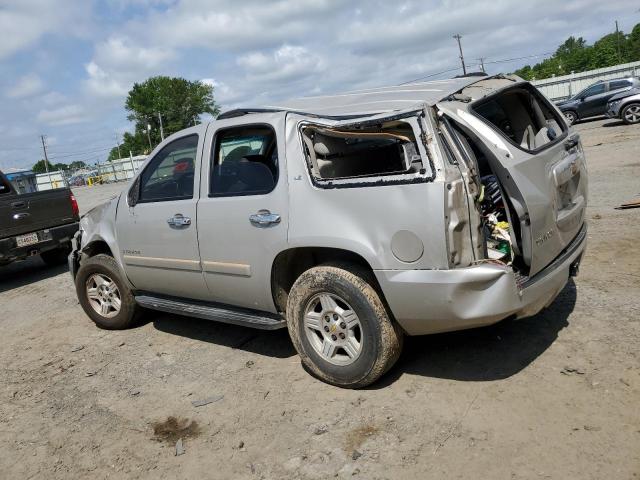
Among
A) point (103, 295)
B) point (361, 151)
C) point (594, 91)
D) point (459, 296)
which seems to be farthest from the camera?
point (594, 91)

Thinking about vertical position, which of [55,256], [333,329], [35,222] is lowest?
[333,329]

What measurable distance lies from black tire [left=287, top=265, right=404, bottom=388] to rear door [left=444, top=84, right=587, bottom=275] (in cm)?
95

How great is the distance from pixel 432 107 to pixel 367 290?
1.19 meters

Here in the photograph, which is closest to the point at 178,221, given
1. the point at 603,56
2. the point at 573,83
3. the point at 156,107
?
the point at 573,83

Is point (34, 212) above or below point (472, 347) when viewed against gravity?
above

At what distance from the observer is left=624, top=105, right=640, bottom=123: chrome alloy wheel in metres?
17.9

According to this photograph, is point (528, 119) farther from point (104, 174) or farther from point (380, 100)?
point (104, 174)

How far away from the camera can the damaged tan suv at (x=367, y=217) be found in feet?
10.5

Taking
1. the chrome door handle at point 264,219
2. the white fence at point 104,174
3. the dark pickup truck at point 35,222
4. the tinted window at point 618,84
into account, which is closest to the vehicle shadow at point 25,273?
the dark pickup truck at point 35,222

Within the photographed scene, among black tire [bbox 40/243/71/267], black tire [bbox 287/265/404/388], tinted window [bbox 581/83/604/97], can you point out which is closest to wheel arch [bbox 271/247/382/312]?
black tire [bbox 287/265/404/388]

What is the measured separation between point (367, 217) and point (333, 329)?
819mm

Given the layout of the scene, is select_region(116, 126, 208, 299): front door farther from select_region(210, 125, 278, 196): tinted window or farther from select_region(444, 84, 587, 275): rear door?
select_region(444, 84, 587, 275): rear door

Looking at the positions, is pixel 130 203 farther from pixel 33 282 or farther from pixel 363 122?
pixel 33 282

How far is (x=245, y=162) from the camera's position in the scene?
166 inches
